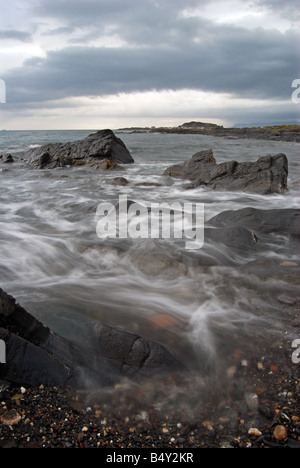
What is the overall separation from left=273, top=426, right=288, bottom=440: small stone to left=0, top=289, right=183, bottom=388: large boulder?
0.97 meters

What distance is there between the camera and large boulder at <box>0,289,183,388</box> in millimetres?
2768

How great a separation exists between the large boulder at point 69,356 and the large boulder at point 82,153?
54.9ft

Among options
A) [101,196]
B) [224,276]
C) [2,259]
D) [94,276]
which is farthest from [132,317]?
[101,196]

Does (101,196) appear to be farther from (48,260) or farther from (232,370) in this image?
(232,370)

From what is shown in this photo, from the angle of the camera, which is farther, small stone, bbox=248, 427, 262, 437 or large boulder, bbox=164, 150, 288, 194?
large boulder, bbox=164, 150, 288, 194

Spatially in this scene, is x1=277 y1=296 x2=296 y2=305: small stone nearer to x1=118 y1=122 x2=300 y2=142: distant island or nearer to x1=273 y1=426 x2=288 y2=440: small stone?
x1=273 y1=426 x2=288 y2=440: small stone

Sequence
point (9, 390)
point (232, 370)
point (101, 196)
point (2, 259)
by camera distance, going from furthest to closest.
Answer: point (101, 196) → point (2, 259) → point (232, 370) → point (9, 390)

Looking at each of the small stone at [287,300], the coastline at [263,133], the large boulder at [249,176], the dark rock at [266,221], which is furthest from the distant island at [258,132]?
the small stone at [287,300]

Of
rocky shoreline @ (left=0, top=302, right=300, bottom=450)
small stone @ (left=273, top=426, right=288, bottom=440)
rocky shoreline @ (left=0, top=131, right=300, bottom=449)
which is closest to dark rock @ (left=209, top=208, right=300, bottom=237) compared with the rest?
rocky shoreline @ (left=0, top=131, right=300, bottom=449)

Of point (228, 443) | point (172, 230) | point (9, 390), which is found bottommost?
point (228, 443)

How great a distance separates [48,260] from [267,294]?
11.8ft

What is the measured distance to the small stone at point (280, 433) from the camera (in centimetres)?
240

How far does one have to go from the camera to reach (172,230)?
24.4ft

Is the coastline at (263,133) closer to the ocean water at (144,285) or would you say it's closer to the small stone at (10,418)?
the ocean water at (144,285)
